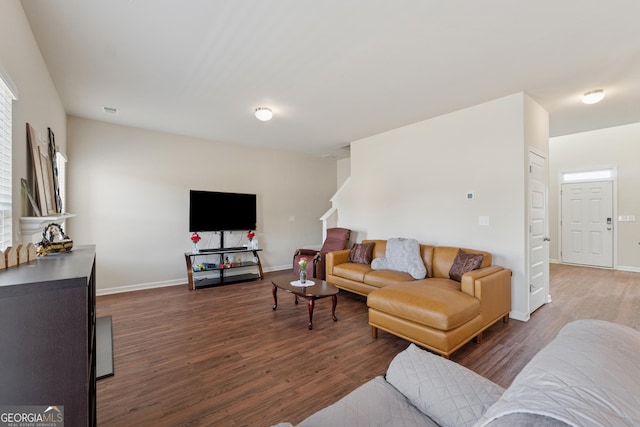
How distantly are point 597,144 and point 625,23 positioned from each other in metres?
5.36

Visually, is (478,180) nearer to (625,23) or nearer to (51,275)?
(625,23)

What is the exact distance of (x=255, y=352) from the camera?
2559 mm

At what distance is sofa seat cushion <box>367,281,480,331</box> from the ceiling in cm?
216

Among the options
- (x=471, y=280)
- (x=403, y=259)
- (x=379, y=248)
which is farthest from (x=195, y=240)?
(x=471, y=280)

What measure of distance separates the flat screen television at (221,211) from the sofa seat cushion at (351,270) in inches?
85.4

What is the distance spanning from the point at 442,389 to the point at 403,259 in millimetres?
2711

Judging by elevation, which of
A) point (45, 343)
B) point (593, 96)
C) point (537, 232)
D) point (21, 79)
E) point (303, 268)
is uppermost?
point (593, 96)

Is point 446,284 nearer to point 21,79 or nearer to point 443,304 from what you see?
point 443,304

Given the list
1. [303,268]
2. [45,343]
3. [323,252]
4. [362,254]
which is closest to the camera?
[45,343]

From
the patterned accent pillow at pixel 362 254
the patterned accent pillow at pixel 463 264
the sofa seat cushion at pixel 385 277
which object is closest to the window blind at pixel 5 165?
the sofa seat cushion at pixel 385 277

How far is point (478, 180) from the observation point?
11.8 ft

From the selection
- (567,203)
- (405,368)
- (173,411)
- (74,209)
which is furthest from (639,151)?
(74,209)

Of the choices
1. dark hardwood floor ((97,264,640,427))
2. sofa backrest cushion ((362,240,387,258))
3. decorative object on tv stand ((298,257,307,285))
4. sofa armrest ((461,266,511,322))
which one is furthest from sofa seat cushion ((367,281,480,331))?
sofa backrest cushion ((362,240,387,258))

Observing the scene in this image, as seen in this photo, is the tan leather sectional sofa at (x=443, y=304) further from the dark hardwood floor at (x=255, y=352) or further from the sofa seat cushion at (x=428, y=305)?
the dark hardwood floor at (x=255, y=352)
